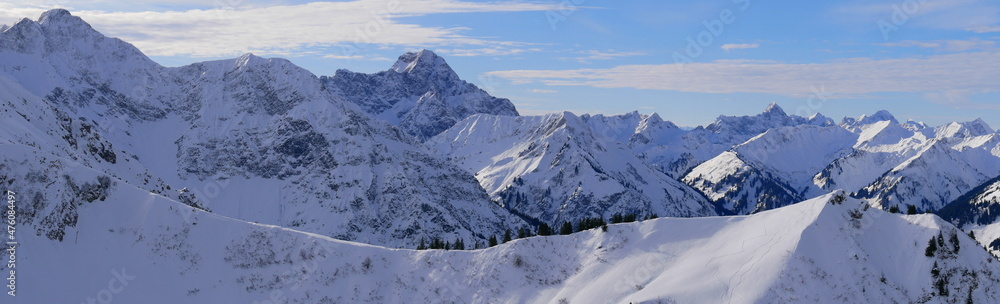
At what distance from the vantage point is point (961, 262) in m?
75.7

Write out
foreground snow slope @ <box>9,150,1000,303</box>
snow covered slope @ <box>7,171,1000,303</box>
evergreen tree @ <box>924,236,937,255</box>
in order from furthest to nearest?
evergreen tree @ <box>924,236,937,255</box> → foreground snow slope @ <box>9,150,1000,303</box> → snow covered slope @ <box>7,171,1000,303</box>

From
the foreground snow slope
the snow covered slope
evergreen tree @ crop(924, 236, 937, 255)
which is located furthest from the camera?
evergreen tree @ crop(924, 236, 937, 255)

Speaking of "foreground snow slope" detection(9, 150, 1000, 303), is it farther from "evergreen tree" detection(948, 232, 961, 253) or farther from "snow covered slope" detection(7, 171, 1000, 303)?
"evergreen tree" detection(948, 232, 961, 253)

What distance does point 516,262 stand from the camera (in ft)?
306

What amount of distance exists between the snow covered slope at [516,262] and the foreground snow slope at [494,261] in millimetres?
174

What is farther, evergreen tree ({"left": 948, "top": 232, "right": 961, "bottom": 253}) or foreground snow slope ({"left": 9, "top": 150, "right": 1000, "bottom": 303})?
evergreen tree ({"left": 948, "top": 232, "right": 961, "bottom": 253})

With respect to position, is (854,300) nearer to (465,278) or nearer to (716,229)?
(716,229)

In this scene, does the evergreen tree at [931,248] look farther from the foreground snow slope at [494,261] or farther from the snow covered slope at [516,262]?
the foreground snow slope at [494,261]

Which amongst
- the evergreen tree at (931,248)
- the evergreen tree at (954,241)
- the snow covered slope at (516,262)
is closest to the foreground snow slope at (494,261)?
the snow covered slope at (516,262)

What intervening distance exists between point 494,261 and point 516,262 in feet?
10.7

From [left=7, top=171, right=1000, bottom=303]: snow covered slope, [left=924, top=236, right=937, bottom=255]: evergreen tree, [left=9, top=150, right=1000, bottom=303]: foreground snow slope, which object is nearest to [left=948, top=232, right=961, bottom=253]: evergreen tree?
[left=7, top=171, right=1000, bottom=303]: snow covered slope

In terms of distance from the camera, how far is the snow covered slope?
7644 cm

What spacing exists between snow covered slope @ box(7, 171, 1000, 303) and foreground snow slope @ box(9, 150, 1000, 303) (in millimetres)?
174

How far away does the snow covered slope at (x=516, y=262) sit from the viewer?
251ft
